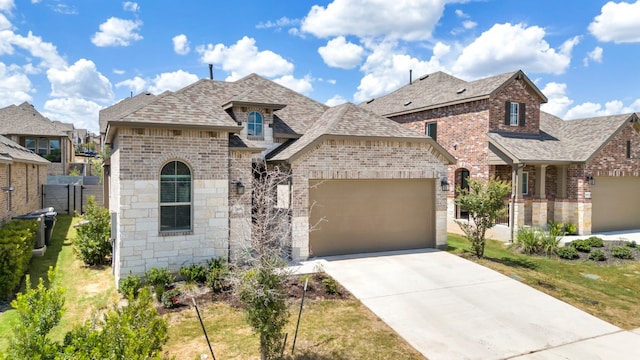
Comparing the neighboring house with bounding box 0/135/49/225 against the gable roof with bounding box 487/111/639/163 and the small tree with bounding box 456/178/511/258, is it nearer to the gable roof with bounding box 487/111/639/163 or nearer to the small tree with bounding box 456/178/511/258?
the small tree with bounding box 456/178/511/258

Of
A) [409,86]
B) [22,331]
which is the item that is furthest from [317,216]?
[409,86]

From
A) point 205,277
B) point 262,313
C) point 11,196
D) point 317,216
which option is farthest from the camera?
point 11,196

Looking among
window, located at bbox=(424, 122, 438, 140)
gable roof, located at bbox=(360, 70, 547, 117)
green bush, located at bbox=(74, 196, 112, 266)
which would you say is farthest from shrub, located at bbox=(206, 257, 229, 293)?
window, located at bbox=(424, 122, 438, 140)

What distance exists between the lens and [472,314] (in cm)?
862

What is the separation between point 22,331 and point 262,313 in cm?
286

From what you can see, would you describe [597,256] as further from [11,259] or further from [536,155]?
[11,259]

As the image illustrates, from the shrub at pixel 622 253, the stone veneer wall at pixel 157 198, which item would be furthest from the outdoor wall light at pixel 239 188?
the shrub at pixel 622 253

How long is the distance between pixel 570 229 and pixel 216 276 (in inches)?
691

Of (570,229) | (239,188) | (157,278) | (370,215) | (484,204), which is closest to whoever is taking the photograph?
(157,278)

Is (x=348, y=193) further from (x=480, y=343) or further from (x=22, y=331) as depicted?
(x=22, y=331)

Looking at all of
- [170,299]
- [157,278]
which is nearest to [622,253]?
[170,299]

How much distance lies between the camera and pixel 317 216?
13000mm

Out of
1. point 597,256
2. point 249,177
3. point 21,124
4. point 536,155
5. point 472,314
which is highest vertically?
point 21,124

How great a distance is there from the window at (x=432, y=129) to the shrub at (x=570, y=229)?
→ 8054mm
